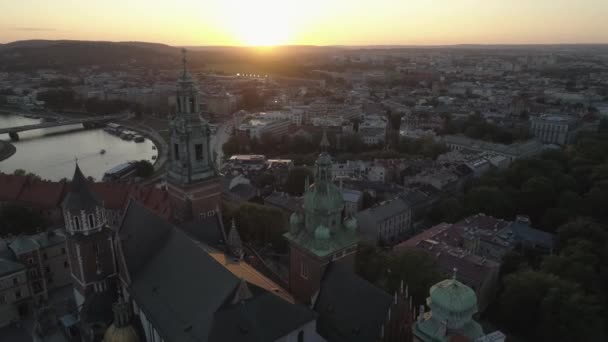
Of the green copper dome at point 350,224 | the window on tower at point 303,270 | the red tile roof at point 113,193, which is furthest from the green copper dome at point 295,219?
the red tile roof at point 113,193

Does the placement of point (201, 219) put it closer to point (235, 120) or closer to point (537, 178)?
point (537, 178)

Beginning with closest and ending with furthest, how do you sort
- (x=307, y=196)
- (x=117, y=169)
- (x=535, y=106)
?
1. (x=307, y=196)
2. (x=117, y=169)
3. (x=535, y=106)

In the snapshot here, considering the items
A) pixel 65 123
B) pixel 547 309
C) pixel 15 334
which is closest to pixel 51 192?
pixel 15 334

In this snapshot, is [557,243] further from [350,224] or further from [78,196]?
[78,196]

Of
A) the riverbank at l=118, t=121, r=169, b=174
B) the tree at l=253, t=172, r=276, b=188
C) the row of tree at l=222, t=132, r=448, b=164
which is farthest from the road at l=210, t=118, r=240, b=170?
the tree at l=253, t=172, r=276, b=188

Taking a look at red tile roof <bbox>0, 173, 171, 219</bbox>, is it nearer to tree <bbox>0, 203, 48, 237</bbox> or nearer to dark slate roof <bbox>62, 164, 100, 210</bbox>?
tree <bbox>0, 203, 48, 237</bbox>

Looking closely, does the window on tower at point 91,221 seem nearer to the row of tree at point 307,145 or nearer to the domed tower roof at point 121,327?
the domed tower roof at point 121,327

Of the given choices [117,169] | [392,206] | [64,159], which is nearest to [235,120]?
[64,159]
